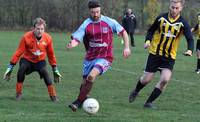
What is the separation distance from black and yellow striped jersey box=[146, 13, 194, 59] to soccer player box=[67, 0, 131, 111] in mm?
772

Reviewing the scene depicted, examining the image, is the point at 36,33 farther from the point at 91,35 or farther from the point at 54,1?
the point at 54,1

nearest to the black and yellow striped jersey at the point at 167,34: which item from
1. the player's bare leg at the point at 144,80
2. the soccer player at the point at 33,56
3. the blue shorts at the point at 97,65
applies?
the player's bare leg at the point at 144,80

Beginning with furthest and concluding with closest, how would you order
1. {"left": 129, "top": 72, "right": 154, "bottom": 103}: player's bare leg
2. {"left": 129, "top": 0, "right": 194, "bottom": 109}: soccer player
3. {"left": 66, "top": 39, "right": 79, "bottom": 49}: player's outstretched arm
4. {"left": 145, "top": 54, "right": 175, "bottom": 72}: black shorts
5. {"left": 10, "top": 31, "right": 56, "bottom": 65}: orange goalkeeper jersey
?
{"left": 10, "top": 31, "right": 56, "bottom": 65}: orange goalkeeper jersey
{"left": 129, "top": 72, "right": 154, "bottom": 103}: player's bare leg
{"left": 145, "top": 54, "right": 175, "bottom": 72}: black shorts
{"left": 129, "top": 0, "right": 194, "bottom": 109}: soccer player
{"left": 66, "top": 39, "right": 79, "bottom": 49}: player's outstretched arm

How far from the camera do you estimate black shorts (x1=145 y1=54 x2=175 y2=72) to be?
9.58 metres

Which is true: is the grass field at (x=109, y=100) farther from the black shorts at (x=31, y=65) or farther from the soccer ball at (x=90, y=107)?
the black shorts at (x=31, y=65)

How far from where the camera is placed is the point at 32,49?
10320 mm

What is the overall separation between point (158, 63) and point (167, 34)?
59cm

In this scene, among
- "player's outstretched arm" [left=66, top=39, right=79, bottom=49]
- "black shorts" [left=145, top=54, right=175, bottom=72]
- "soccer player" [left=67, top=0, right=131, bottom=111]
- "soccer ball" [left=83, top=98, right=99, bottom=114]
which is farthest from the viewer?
"black shorts" [left=145, top=54, right=175, bottom=72]

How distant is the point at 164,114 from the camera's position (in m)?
8.84

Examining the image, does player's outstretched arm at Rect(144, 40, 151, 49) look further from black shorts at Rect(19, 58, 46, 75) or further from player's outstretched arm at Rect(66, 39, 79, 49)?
black shorts at Rect(19, 58, 46, 75)

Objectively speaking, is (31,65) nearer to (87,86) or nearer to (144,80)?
(87,86)

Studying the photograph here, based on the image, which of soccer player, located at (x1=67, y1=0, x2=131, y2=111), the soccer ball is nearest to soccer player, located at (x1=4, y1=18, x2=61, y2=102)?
soccer player, located at (x1=67, y1=0, x2=131, y2=111)

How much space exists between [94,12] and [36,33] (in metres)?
1.82

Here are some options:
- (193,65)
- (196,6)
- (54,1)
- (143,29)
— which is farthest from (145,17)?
(193,65)
